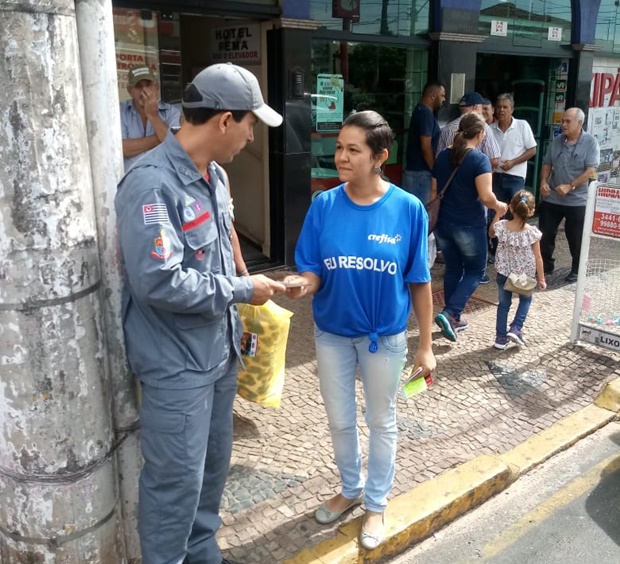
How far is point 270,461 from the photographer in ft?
12.1

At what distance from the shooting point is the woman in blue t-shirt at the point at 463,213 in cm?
530

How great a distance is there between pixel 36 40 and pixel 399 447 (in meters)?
2.90

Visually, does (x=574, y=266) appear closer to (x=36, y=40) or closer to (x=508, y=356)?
(x=508, y=356)

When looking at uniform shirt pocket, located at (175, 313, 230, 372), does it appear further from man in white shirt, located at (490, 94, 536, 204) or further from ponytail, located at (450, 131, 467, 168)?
man in white shirt, located at (490, 94, 536, 204)

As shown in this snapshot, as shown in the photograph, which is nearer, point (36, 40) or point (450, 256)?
point (36, 40)

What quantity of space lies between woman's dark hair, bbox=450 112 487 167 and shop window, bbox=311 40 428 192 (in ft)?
7.09

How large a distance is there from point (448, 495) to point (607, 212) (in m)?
2.95

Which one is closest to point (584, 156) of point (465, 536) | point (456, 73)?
point (456, 73)

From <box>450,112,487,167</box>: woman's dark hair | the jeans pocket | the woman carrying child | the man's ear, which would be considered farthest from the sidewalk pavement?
the man's ear

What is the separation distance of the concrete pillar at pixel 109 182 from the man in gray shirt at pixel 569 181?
19.1 feet

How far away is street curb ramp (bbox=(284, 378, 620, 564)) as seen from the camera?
10.0 feet

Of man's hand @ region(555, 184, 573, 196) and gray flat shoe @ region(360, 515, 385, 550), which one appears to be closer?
gray flat shoe @ region(360, 515, 385, 550)

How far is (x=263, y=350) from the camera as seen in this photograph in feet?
11.5

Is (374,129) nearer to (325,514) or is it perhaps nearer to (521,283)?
(325,514)
